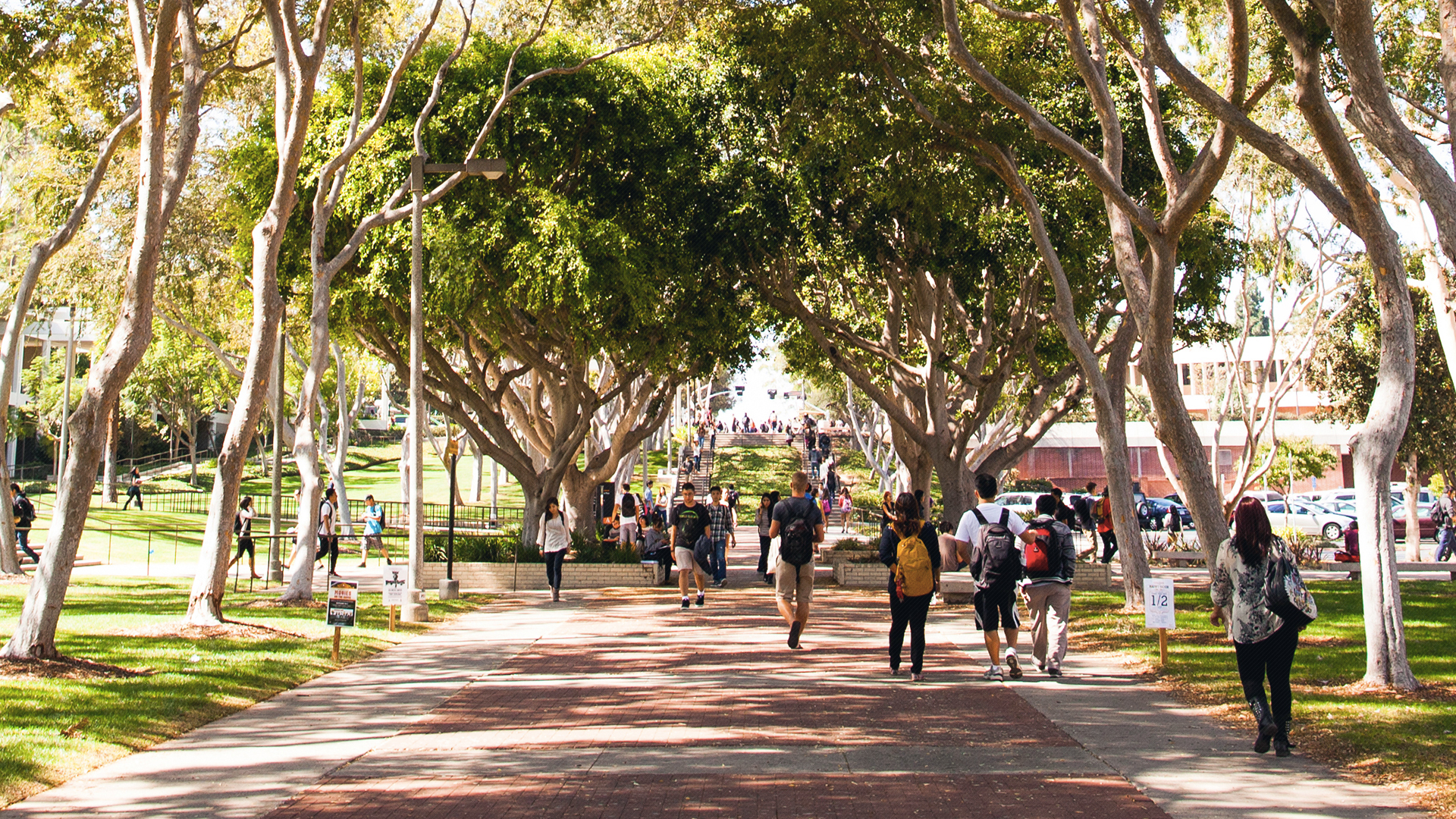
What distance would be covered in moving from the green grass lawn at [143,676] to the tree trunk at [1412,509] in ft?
76.9

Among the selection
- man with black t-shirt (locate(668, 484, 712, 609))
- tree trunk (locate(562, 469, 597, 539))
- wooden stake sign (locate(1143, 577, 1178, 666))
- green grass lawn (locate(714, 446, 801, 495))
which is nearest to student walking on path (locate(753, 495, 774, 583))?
man with black t-shirt (locate(668, 484, 712, 609))

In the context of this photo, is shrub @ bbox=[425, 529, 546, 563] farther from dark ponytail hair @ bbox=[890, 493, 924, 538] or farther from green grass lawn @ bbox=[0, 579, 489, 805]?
dark ponytail hair @ bbox=[890, 493, 924, 538]

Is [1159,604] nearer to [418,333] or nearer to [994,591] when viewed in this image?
[994,591]

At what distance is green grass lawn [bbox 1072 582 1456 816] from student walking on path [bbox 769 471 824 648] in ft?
10.9

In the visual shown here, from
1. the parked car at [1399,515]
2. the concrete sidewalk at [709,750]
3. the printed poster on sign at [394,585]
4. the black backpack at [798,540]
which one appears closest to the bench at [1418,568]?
the concrete sidewalk at [709,750]

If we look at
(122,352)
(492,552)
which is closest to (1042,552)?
(122,352)

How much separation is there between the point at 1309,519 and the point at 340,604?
33.4 m

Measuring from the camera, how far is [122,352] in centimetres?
1041

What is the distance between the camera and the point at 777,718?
844 cm

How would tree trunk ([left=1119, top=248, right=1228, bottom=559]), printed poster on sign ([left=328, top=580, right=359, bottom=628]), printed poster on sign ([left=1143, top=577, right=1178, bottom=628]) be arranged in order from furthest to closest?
printed poster on sign ([left=328, top=580, right=359, bottom=628])
tree trunk ([left=1119, top=248, right=1228, bottom=559])
printed poster on sign ([left=1143, top=577, right=1178, bottom=628])

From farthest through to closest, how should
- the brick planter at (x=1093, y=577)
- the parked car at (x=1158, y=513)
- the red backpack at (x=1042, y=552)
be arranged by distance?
the parked car at (x=1158, y=513) < the brick planter at (x=1093, y=577) < the red backpack at (x=1042, y=552)

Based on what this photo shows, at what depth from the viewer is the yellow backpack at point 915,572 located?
1008 cm

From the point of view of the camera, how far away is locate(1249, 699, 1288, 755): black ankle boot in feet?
23.4

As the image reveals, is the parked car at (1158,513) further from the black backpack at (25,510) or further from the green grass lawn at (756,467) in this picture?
the black backpack at (25,510)
